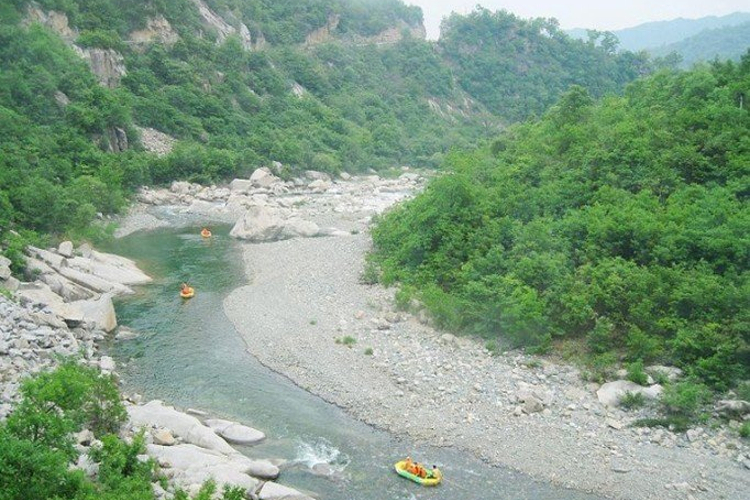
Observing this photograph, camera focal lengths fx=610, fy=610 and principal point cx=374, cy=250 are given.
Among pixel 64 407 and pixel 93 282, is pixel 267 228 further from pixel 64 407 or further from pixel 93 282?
pixel 64 407

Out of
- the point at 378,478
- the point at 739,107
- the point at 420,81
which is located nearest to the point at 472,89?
the point at 420,81

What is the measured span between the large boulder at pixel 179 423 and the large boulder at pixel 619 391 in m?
10.2

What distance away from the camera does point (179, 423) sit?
15.8 meters

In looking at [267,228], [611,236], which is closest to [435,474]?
[611,236]

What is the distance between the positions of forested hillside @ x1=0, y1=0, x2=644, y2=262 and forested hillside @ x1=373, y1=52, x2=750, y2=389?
18.2 metres

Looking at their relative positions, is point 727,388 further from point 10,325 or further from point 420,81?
point 420,81

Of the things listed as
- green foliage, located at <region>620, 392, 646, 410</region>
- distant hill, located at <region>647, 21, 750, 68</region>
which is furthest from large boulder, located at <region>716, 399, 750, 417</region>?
distant hill, located at <region>647, 21, 750, 68</region>

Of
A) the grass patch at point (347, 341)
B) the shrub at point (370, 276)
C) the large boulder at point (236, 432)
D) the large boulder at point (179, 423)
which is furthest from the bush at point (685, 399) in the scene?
the shrub at point (370, 276)

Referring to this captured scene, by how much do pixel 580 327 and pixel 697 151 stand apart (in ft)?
31.2

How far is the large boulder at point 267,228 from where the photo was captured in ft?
122

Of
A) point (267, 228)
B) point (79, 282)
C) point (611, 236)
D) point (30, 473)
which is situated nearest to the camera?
point (30, 473)

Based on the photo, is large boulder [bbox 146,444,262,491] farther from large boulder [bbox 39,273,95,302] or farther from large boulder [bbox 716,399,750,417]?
large boulder [bbox 716,399,750,417]

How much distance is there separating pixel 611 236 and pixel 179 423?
50.0ft

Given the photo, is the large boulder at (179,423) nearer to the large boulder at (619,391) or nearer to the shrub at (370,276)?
the large boulder at (619,391)
